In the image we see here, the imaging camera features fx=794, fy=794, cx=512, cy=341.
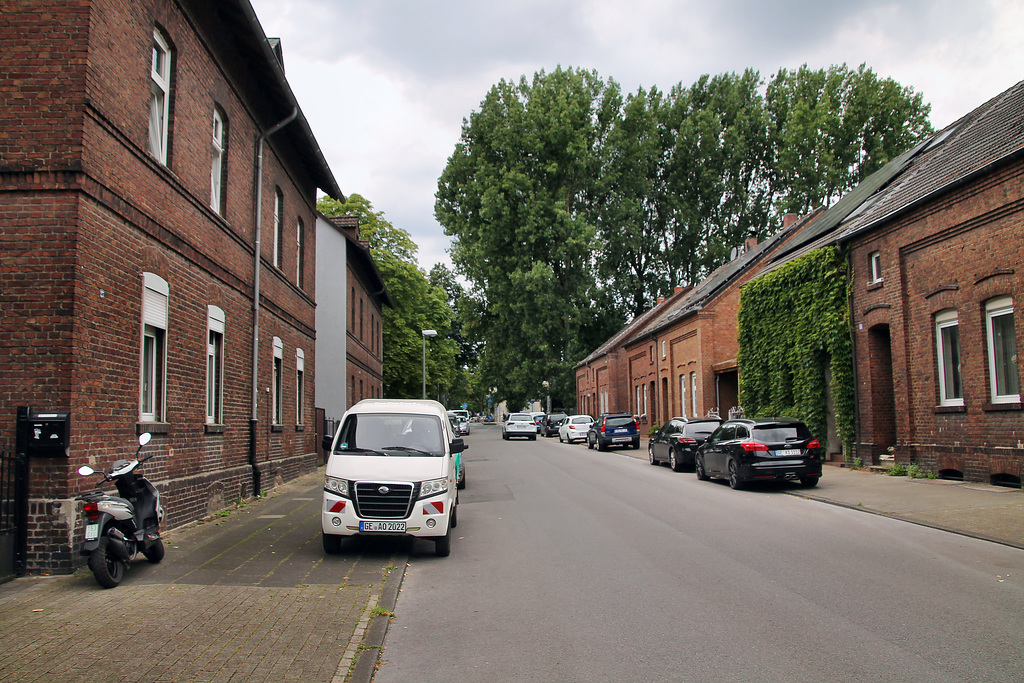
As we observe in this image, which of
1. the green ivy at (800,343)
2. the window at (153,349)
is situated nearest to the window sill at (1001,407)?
the green ivy at (800,343)

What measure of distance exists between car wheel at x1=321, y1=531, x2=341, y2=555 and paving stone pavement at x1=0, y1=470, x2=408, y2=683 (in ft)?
0.32

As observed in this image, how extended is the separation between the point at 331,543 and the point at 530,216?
3682 centimetres

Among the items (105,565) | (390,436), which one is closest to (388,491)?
(390,436)

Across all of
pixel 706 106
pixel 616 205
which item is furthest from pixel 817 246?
pixel 706 106

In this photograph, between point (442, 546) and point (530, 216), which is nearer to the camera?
point (442, 546)

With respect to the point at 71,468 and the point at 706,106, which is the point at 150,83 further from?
the point at 706,106

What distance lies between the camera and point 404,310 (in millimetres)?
46031

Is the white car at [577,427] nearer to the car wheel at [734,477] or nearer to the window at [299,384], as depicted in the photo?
the window at [299,384]

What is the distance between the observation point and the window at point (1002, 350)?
1459cm

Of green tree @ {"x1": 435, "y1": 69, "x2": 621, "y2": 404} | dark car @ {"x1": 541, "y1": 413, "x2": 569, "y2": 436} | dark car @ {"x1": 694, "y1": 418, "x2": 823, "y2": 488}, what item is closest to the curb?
Answer: dark car @ {"x1": 694, "y1": 418, "x2": 823, "y2": 488}

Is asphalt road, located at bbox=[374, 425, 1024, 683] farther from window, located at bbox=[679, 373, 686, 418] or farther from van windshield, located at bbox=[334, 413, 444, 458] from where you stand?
window, located at bbox=[679, 373, 686, 418]

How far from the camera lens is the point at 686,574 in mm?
7832

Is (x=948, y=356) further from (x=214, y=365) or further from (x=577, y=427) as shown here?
(x=577, y=427)

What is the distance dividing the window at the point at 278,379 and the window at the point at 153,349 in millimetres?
6357
